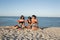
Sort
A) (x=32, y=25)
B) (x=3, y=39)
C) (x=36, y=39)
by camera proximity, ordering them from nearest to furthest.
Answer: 1. (x=3, y=39)
2. (x=36, y=39)
3. (x=32, y=25)

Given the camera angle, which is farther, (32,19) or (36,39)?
(32,19)

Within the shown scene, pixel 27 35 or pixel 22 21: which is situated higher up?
pixel 22 21

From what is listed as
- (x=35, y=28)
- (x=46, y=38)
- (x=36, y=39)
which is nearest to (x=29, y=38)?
(x=36, y=39)

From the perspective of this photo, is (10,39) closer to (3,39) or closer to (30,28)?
(3,39)

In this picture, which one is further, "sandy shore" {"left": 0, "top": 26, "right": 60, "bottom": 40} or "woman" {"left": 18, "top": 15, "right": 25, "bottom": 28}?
"woman" {"left": 18, "top": 15, "right": 25, "bottom": 28}

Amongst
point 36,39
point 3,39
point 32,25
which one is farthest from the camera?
point 32,25

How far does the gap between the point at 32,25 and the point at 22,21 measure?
1.15 m

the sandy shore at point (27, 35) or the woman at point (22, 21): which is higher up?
the woman at point (22, 21)

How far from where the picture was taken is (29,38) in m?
10.9

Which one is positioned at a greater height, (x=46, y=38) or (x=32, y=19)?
(x=32, y=19)

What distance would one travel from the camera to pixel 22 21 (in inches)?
599

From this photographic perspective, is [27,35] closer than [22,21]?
Yes

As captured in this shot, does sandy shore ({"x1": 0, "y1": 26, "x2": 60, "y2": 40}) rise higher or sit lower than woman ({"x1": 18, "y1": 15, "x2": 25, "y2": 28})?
lower

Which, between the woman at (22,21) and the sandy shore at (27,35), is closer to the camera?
A: the sandy shore at (27,35)
